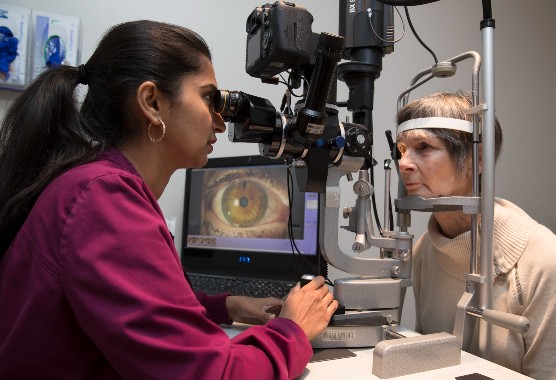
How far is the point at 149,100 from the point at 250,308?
52cm

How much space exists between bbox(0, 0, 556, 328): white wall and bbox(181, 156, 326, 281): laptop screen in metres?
0.10

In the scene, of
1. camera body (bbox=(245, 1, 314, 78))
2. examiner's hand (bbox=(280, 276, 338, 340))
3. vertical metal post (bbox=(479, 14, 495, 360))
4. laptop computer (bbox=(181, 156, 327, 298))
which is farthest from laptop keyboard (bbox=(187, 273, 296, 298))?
Result: camera body (bbox=(245, 1, 314, 78))

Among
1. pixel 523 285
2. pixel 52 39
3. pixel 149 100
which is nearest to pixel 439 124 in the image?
pixel 523 285

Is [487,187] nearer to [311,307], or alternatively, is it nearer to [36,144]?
[311,307]

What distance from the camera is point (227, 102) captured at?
81 centimetres

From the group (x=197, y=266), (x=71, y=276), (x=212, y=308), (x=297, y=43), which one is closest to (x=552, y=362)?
(x=212, y=308)

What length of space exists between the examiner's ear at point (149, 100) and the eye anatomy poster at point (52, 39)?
3.44 ft

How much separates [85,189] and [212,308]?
52 centimetres

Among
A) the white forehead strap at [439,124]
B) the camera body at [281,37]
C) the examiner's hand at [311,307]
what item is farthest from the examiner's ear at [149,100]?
the white forehead strap at [439,124]

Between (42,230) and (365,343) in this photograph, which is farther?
(365,343)

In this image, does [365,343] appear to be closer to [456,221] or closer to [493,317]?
[493,317]

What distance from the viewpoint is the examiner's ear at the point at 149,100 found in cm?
73

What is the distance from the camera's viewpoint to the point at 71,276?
54 centimetres

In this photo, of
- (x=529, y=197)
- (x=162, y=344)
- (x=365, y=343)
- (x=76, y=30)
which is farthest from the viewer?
(x=529, y=197)
